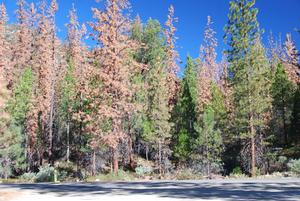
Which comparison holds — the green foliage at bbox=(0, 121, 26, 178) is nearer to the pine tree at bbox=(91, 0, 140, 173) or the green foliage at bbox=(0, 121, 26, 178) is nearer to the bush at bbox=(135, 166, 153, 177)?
the bush at bbox=(135, 166, 153, 177)

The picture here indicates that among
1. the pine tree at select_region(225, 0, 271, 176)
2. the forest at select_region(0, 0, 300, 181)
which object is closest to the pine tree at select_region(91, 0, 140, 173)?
the forest at select_region(0, 0, 300, 181)

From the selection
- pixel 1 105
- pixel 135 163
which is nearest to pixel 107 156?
pixel 135 163

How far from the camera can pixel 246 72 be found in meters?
35.4

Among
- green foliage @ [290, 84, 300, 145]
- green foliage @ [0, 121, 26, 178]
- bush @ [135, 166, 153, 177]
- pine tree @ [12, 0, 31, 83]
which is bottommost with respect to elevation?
bush @ [135, 166, 153, 177]

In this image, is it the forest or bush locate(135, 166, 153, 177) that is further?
bush locate(135, 166, 153, 177)

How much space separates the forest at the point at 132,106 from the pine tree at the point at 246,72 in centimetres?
9

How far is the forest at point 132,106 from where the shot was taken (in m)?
27.8

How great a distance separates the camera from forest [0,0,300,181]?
2778cm

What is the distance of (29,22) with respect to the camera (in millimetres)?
45812

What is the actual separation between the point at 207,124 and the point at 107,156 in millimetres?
11644

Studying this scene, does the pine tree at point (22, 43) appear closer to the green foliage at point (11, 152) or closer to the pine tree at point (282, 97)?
the green foliage at point (11, 152)

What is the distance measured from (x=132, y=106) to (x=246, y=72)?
13.2 m

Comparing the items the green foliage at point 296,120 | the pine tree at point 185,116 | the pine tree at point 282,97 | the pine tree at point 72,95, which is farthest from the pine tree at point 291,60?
the pine tree at point 72,95

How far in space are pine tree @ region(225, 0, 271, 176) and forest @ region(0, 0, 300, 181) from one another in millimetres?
92
